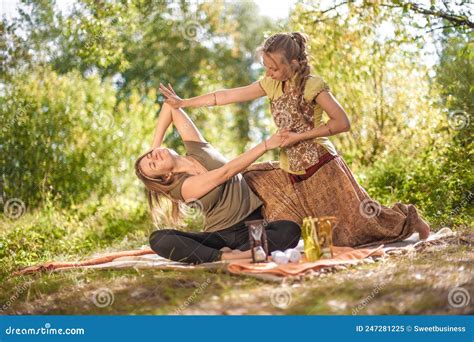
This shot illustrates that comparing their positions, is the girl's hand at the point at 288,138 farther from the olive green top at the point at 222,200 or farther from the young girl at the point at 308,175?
the olive green top at the point at 222,200

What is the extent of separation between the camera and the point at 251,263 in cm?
411

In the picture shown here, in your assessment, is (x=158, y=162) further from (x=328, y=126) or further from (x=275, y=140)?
(x=328, y=126)

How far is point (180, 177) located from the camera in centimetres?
453

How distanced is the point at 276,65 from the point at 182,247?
1.28m

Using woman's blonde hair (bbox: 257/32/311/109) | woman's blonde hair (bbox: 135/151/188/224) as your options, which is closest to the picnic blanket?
woman's blonde hair (bbox: 135/151/188/224)

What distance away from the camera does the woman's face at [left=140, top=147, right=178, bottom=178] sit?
4488 millimetres

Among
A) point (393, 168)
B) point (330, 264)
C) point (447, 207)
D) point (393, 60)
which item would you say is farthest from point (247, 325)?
point (393, 60)

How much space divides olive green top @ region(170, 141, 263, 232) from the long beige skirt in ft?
0.38

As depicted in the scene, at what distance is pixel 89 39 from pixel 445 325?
5012 millimetres

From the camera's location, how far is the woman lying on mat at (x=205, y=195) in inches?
171

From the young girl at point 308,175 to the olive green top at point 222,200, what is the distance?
12cm

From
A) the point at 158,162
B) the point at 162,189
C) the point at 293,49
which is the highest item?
the point at 293,49

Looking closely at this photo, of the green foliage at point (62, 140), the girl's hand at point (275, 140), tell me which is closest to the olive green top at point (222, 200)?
the girl's hand at point (275, 140)

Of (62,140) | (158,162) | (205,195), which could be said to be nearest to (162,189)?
(158,162)
